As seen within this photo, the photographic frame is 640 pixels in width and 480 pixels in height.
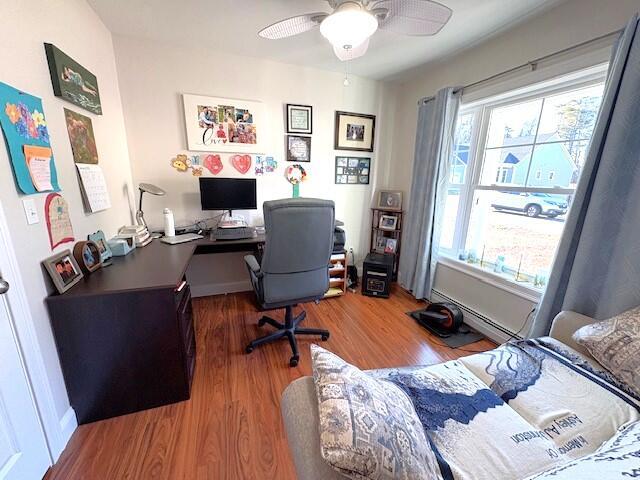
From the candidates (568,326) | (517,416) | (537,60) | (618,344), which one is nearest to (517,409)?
(517,416)

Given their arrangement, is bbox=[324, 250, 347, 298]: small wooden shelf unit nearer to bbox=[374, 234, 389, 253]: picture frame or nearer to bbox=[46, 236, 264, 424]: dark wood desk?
bbox=[374, 234, 389, 253]: picture frame

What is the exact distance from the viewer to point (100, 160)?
181 cm

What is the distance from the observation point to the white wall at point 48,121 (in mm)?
1055

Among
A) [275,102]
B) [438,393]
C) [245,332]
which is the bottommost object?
[245,332]

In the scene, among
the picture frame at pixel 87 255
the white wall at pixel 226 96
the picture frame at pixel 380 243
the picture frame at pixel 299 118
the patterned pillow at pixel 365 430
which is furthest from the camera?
the picture frame at pixel 380 243

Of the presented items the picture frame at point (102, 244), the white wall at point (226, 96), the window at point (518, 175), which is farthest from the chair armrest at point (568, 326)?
the picture frame at point (102, 244)

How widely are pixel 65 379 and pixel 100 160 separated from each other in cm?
136

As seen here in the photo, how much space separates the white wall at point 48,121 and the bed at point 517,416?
1185 mm

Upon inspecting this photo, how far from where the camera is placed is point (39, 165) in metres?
1.18

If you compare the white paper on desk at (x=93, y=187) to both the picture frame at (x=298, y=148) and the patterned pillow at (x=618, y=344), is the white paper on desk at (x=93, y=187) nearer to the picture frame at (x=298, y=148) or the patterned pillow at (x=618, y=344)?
the picture frame at (x=298, y=148)

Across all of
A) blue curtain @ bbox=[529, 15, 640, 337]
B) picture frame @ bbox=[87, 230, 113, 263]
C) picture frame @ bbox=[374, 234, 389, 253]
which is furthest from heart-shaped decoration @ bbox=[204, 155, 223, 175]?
blue curtain @ bbox=[529, 15, 640, 337]

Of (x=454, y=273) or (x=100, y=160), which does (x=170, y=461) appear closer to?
(x=100, y=160)

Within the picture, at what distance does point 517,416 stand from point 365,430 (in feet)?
2.41

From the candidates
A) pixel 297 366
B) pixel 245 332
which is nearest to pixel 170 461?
pixel 297 366
